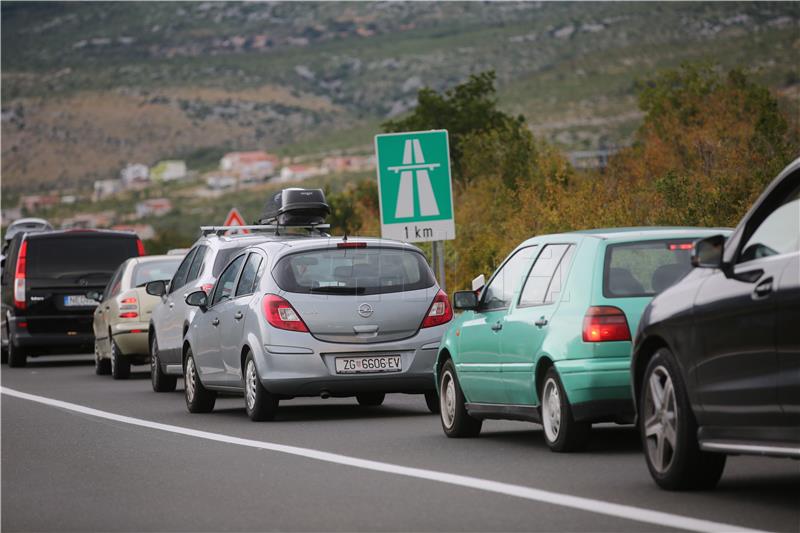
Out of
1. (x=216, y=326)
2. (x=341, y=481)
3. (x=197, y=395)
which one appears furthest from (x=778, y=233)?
(x=197, y=395)

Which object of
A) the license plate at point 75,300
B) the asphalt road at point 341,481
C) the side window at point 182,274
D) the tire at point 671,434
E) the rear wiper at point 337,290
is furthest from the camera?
the license plate at point 75,300

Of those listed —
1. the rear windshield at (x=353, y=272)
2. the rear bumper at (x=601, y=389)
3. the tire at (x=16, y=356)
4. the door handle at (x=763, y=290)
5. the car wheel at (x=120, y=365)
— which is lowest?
the tire at (x=16, y=356)

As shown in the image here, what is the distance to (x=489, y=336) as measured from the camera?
41.8 ft

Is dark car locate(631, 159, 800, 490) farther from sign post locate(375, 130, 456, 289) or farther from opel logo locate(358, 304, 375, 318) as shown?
sign post locate(375, 130, 456, 289)

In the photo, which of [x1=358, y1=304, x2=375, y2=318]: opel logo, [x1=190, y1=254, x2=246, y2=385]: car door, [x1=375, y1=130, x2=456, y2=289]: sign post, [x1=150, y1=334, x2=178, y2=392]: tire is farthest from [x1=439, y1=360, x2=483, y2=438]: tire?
[x1=375, y1=130, x2=456, y2=289]: sign post

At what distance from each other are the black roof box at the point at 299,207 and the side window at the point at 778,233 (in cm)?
1552

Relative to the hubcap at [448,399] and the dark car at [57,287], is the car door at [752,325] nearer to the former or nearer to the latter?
the hubcap at [448,399]

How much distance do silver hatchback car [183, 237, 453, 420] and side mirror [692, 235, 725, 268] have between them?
704cm

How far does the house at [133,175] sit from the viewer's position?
15588 centimetres

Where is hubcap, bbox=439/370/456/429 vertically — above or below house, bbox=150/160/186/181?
above

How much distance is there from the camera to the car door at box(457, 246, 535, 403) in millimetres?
12602

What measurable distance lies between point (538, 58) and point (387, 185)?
13232 cm

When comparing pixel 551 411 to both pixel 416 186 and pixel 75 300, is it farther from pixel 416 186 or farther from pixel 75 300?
pixel 75 300

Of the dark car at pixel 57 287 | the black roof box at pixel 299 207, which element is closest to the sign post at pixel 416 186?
the black roof box at pixel 299 207
